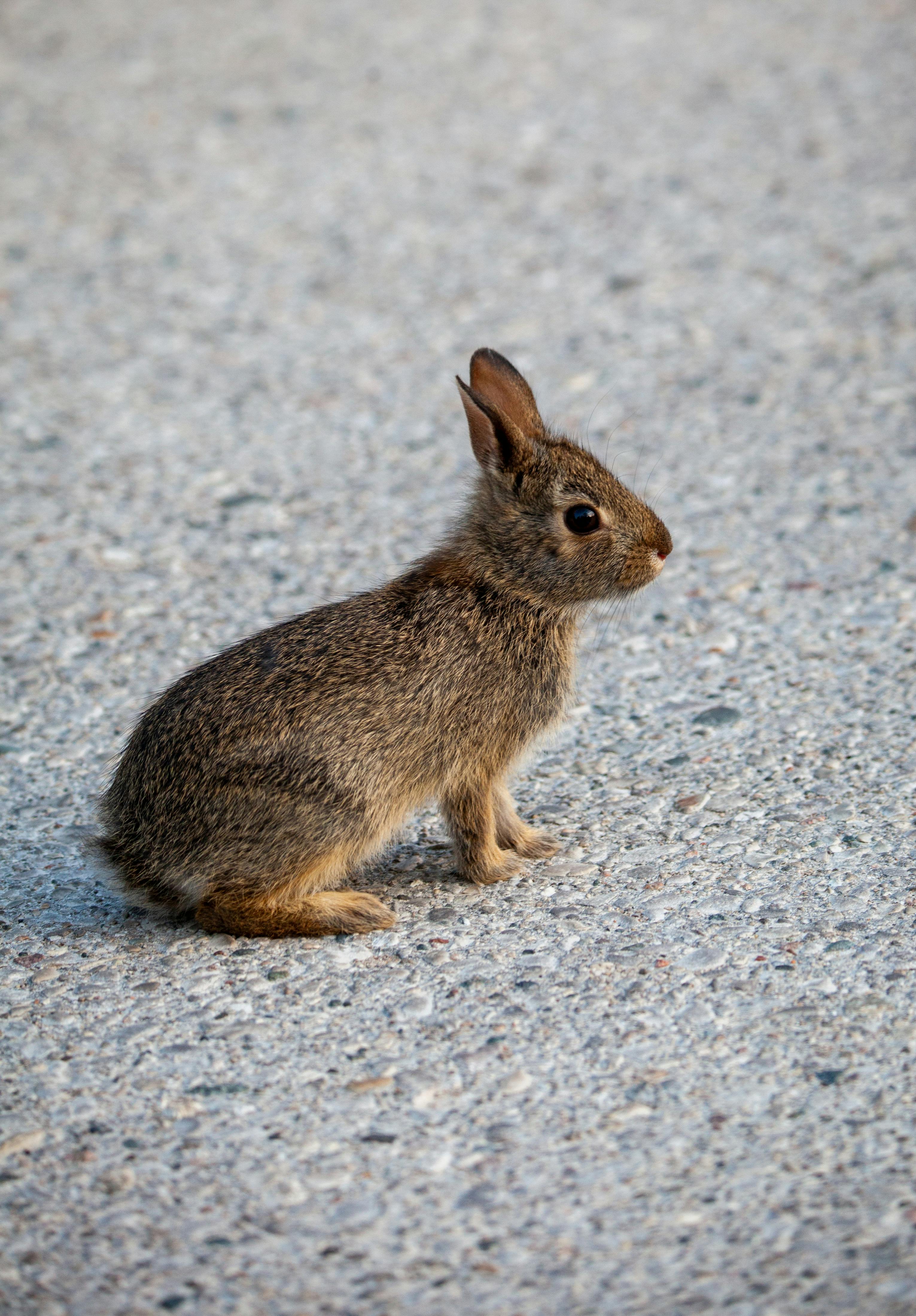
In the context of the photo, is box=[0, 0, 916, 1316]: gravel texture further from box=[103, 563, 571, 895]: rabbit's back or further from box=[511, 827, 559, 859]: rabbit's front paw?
box=[103, 563, 571, 895]: rabbit's back

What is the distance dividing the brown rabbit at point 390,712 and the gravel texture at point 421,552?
199 mm

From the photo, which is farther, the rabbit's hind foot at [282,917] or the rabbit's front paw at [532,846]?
the rabbit's front paw at [532,846]

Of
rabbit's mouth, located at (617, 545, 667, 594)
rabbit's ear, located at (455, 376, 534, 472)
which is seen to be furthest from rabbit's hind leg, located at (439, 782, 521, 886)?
rabbit's ear, located at (455, 376, 534, 472)

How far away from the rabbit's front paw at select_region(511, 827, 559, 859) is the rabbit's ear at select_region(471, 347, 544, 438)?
1184 millimetres

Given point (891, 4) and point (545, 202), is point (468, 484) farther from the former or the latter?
point (891, 4)

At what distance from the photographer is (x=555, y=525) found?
4.33 metres

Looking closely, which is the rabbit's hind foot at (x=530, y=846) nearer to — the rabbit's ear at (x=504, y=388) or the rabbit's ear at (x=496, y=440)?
the rabbit's ear at (x=496, y=440)

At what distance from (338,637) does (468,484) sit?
0.85 m

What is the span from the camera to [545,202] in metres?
9.53

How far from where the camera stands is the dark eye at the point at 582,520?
4.32 metres

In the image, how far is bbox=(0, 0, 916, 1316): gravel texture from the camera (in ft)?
9.99

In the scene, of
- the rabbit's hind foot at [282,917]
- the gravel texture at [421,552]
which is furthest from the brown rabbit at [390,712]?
the gravel texture at [421,552]

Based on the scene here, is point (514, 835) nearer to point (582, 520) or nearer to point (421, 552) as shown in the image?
point (582, 520)

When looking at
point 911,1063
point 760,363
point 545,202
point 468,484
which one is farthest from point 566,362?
point 911,1063
